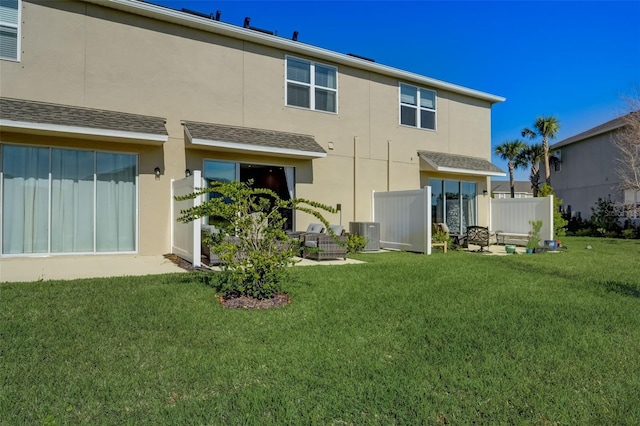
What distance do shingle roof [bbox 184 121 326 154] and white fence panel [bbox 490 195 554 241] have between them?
359 inches

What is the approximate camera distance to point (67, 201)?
9977 mm

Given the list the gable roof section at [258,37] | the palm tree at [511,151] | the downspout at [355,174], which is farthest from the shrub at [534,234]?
the palm tree at [511,151]

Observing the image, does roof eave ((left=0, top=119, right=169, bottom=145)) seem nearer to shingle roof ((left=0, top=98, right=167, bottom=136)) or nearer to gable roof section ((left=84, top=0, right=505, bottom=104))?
shingle roof ((left=0, top=98, right=167, bottom=136))

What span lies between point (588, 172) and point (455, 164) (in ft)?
63.1

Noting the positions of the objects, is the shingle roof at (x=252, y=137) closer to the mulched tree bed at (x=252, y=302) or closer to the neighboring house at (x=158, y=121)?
the neighboring house at (x=158, y=121)

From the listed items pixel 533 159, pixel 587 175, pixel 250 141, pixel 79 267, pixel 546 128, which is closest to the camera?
pixel 79 267

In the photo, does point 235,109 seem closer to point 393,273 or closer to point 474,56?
point 393,273

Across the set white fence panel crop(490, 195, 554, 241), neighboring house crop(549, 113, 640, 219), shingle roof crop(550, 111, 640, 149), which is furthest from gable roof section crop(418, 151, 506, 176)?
neighboring house crop(549, 113, 640, 219)

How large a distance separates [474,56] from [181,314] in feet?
61.5

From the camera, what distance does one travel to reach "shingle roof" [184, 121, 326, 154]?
36.1 ft

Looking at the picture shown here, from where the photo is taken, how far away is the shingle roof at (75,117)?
8773 mm

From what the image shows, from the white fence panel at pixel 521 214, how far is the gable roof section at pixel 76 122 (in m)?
13.7

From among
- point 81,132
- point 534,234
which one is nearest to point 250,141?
point 81,132

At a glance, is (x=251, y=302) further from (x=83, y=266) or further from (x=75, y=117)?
(x=75, y=117)
